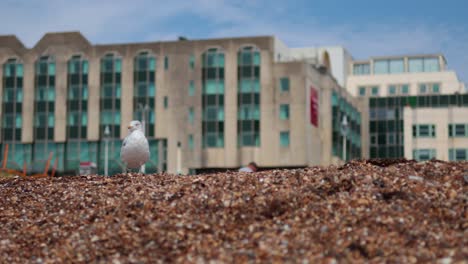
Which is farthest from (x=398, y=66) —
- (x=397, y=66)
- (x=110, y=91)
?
(x=110, y=91)

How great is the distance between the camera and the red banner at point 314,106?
90.7 metres

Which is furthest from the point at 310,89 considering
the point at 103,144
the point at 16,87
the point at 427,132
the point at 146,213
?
the point at 146,213

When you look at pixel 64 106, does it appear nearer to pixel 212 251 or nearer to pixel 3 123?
pixel 3 123

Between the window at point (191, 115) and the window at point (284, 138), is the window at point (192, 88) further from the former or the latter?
the window at point (284, 138)

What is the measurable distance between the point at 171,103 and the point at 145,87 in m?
3.40

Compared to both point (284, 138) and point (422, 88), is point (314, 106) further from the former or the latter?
point (422, 88)

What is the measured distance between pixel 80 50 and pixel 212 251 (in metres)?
82.6

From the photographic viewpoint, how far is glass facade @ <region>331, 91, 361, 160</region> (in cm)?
9650

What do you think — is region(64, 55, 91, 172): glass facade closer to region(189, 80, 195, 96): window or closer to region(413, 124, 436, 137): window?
region(189, 80, 195, 96): window

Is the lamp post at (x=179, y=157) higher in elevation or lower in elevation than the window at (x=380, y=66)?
lower

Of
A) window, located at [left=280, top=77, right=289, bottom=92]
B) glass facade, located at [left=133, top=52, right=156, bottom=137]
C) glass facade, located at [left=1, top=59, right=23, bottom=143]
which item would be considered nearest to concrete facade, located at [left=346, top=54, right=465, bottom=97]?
window, located at [left=280, top=77, right=289, bottom=92]

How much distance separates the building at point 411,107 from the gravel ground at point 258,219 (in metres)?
81.0

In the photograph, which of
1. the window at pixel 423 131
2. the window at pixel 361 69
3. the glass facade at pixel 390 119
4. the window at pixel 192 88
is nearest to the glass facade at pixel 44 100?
the window at pixel 192 88

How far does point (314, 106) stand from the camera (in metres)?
91.6
